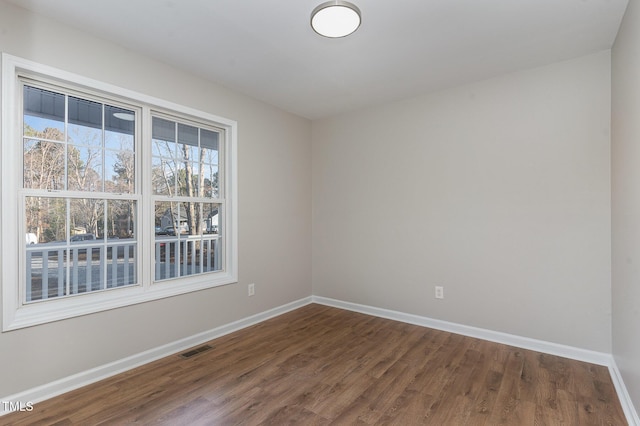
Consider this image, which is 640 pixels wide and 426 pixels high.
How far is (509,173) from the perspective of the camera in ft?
9.98

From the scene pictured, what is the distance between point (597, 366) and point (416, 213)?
2.00m

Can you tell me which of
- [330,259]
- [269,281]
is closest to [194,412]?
[269,281]

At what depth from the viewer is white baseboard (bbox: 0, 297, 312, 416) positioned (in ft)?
6.86

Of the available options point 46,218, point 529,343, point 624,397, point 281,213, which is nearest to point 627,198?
point 624,397

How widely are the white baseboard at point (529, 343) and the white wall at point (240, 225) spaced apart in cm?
126

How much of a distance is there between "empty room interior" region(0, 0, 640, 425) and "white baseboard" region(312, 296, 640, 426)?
0.02 meters

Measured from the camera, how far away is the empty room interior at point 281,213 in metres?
2.10

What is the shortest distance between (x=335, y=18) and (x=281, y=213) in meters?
2.50

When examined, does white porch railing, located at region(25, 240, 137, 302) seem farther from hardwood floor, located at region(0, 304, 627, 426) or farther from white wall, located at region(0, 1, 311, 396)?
hardwood floor, located at region(0, 304, 627, 426)

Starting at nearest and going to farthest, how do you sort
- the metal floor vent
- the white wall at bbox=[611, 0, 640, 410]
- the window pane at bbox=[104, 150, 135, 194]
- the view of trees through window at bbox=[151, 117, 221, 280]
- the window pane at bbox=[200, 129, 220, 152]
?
the white wall at bbox=[611, 0, 640, 410], the window pane at bbox=[104, 150, 135, 194], the metal floor vent, the view of trees through window at bbox=[151, 117, 221, 280], the window pane at bbox=[200, 129, 220, 152]

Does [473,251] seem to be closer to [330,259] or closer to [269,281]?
[330,259]

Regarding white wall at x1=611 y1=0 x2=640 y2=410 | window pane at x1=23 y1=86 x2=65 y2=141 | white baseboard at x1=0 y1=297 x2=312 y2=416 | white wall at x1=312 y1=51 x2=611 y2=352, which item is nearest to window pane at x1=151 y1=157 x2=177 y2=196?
window pane at x1=23 y1=86 x2=65 y2=141

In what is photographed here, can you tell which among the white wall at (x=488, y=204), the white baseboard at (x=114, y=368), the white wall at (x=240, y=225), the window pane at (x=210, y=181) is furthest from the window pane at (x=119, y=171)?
the white wall at (x=488, y=204)

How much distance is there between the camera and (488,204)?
3162 mm
